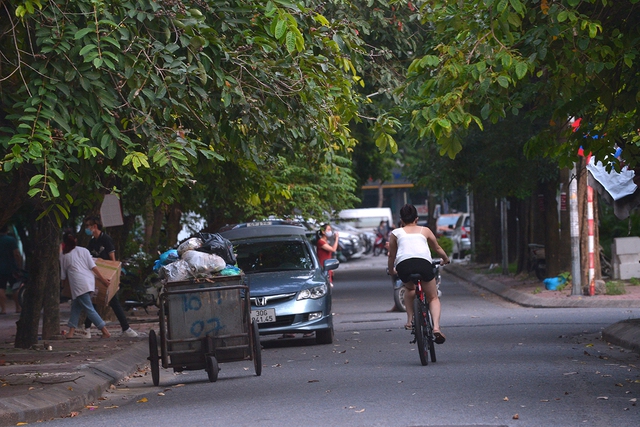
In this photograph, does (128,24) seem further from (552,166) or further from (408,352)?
(552,166)

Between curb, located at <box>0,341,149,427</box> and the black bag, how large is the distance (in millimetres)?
1827

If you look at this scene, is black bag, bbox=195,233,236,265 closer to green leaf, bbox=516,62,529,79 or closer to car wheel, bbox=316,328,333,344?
car wheel, bbox=316,328,333,344

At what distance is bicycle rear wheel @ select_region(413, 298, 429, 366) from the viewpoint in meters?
10.8

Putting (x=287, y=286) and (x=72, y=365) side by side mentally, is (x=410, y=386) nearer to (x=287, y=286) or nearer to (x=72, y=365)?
(x=72, y=365)

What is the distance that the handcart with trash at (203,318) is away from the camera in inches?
412

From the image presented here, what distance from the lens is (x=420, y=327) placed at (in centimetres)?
1079

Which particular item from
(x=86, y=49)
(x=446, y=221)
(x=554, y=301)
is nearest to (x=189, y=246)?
(x=86, y=49)

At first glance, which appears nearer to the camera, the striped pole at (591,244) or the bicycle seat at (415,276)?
the bicycle seat at (415,276)

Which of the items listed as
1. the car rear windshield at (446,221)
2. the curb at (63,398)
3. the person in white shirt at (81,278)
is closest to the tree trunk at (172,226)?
the person in white shirt at (81,278)

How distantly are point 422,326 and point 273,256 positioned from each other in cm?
475

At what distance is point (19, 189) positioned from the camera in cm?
1033

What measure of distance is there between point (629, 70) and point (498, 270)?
21.6 m

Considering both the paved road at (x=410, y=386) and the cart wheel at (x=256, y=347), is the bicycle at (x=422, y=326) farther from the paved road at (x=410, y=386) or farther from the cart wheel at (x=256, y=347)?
the cart wheel at (x=256, y=347)

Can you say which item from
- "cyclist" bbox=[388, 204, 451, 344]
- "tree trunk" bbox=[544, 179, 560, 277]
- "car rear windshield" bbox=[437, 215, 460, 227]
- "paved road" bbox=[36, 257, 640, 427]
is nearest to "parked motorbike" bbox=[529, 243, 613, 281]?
"tree trunk" bbox=[544, 179, 560, 277]
